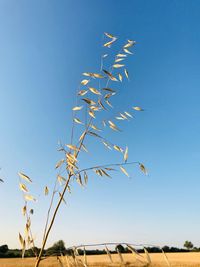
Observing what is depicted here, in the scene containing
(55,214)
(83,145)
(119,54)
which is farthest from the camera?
(119,54)

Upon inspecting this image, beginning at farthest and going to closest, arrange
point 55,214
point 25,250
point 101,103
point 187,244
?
point 187,244
point 101,103
point 25,250
point 55,214

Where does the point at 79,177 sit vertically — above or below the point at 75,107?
below

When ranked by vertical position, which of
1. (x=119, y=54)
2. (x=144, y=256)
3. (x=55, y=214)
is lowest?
(x=144, y=256)

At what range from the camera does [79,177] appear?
2232 millimetres

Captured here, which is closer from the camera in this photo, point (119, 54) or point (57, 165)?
point (57, 165)

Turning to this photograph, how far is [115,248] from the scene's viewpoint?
5.77ft

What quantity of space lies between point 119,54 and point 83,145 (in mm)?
978

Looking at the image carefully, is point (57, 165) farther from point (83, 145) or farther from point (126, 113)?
point (126, 113)

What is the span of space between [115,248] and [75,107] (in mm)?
1134

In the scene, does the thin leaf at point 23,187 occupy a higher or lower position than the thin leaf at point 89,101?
lower

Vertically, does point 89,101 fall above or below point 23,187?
above

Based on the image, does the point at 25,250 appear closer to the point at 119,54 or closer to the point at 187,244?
the point at 119,54

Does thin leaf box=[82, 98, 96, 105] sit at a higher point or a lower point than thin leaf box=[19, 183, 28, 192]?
higher

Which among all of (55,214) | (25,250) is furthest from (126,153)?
(25,250)
